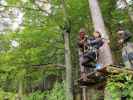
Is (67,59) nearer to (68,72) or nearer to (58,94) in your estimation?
(68,72)

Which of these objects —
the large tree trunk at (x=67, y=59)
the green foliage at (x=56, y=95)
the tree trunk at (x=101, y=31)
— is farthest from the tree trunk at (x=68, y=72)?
the tree trunk at (x=101, y=31)

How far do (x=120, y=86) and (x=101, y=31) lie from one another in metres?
3.32

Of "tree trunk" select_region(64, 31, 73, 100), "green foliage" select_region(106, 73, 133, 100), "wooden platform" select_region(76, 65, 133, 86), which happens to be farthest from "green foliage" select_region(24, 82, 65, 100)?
"green foliage" select_region(106, 73, 133, 100)

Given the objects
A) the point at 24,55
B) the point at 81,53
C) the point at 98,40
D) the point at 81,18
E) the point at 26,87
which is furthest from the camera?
the point at 26,87

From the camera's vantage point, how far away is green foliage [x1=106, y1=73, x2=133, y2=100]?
9562 millimetres

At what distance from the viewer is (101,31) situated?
12.3 m

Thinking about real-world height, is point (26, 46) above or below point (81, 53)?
above

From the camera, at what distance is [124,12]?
56.6 feet

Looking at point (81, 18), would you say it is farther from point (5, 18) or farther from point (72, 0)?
point (5, 18)

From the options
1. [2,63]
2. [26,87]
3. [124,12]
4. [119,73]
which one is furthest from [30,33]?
[26,87]

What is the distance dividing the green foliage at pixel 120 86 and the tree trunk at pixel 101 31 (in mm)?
1300

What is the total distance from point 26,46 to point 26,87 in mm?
8808

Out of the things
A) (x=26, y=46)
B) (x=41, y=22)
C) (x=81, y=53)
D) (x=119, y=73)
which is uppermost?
(x=41, y=22)

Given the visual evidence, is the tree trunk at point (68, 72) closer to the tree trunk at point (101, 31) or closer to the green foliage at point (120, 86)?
the tree trunk at point (101, 31)
